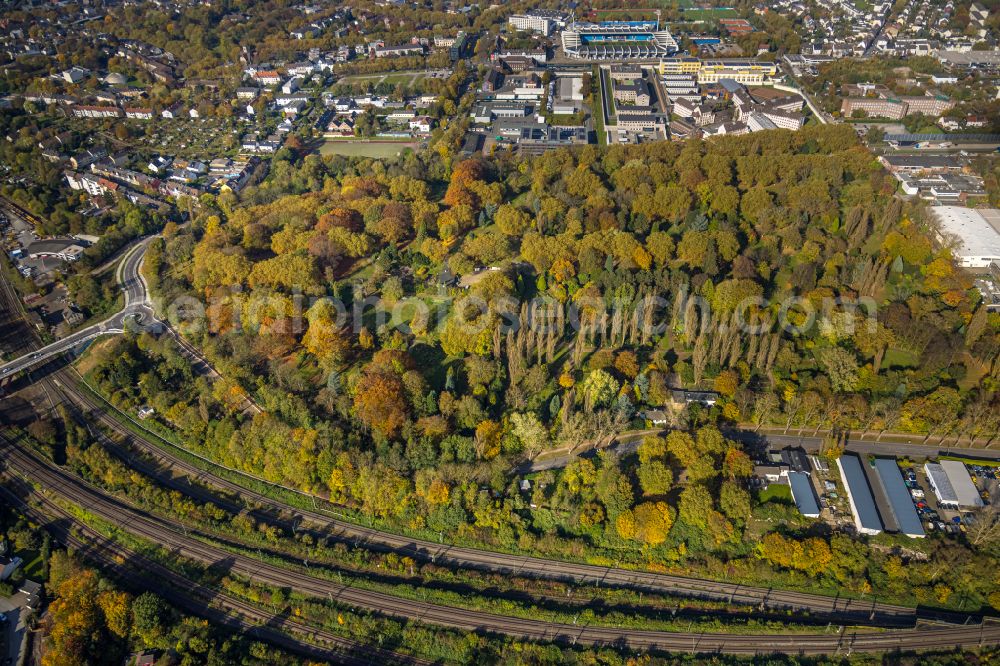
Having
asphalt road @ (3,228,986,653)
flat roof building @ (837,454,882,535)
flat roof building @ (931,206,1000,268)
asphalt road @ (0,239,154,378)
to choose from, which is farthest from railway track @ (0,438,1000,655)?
flat roof building @ (931,206,1000,268)

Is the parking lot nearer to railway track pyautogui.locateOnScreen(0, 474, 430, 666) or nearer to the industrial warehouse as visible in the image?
the industrial warehouse

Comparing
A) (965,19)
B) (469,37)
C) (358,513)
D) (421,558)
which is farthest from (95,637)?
(965,19)

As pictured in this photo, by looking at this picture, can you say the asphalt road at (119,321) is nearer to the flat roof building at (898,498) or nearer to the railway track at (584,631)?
the railway track at (584,631)

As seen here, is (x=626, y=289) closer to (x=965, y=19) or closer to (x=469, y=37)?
(x=469, y=37)

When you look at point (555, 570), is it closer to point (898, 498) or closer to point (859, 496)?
point (859, 496)

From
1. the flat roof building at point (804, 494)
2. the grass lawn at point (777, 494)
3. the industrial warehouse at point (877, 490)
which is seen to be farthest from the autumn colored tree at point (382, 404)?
the flat roof building at point (804, 494)
